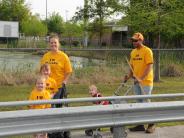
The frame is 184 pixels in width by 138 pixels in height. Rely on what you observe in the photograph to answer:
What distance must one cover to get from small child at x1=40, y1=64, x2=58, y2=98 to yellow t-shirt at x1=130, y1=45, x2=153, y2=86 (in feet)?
6.22

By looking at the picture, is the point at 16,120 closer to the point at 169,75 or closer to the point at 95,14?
the point at 169,75

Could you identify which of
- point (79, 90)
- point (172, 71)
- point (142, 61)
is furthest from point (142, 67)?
point (172, 71)

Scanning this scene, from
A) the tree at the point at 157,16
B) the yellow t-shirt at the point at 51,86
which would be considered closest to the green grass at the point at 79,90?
the tree at the point at 157,16

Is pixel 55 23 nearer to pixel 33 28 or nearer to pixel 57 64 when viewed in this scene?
pixel 33 28

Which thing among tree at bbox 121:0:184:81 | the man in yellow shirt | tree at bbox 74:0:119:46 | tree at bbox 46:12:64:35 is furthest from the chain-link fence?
tree at bbox 46:12:64:35

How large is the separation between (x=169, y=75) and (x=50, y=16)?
79.6 metres

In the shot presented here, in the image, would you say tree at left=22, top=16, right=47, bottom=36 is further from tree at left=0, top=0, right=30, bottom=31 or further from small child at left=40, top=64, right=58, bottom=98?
small child at left=40, top=64, right=58, bottom=98

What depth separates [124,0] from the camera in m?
21.1

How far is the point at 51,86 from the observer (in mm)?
8070

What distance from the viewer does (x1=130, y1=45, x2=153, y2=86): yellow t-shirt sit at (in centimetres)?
921

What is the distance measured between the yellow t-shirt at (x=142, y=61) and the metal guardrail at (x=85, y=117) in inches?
128

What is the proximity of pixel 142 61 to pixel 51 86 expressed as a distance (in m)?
2.07

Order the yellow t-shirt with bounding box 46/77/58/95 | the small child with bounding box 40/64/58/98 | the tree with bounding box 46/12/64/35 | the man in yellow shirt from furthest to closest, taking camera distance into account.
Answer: the tree with bounding box 46/12/64/35 → the man in yellow shirt → the yellow t-shirt with bounding box 46/77/58/95 → the small child with bounding box 40/64/58/98

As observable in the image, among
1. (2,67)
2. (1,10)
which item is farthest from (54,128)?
(1,10)
